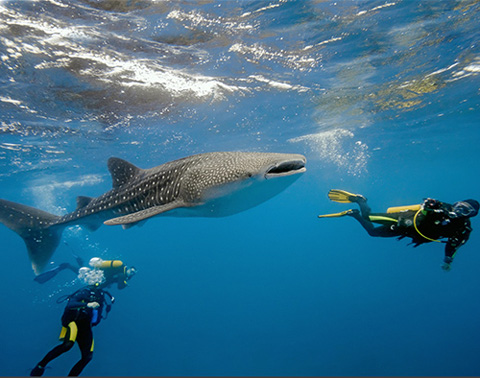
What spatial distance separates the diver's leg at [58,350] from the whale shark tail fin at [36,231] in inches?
57.3

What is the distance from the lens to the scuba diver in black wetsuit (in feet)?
18.5

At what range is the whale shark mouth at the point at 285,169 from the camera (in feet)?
10.5

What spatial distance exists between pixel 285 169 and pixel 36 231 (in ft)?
18.5

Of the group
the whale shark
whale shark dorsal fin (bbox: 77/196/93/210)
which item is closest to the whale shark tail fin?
the whale shark

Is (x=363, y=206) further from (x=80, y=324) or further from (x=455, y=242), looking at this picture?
(x=80, y=324)

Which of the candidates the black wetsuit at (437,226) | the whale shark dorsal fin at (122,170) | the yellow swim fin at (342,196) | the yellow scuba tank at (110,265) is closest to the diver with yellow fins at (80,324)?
the yellow scuba tank at (110,265)

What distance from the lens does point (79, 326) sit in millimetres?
6207

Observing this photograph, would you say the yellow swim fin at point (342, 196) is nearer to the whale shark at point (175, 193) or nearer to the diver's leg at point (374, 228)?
the diver's leg at point (374, 228)

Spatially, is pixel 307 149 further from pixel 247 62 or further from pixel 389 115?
pixel 247 62

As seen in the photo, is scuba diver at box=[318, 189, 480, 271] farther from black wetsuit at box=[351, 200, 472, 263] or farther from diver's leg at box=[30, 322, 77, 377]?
diver's leg at box=[30, 322, 77, 377]

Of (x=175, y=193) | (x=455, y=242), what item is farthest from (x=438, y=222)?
(x=175, y=193)

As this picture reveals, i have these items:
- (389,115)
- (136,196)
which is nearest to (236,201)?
(136,196)

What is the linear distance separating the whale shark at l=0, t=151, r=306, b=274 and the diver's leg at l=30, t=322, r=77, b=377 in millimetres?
1532

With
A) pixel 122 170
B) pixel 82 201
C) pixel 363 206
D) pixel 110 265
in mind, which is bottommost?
pixel 110 265
